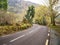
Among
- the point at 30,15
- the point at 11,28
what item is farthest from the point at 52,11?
the point at 11,28

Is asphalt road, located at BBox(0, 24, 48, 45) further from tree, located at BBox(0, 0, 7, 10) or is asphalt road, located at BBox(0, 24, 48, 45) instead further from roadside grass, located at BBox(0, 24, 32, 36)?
tree, located at BBox(0, 0, 7, 10)

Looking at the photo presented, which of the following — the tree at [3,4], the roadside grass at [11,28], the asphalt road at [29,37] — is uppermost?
the tree at [3,4]

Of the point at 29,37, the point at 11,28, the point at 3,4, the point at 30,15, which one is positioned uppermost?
the point at 3,4

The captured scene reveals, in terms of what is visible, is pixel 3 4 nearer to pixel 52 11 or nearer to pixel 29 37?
pixel 29 37

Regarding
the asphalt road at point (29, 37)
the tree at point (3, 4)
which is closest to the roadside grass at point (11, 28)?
the asphalt road at point (29, 37)

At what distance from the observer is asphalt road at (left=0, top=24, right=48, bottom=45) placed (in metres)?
2.62

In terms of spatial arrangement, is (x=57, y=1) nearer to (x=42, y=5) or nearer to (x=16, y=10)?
(x=42, y=5)

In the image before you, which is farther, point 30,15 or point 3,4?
point 30,15

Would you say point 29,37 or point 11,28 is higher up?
point 11,28

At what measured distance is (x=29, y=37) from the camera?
109 inches

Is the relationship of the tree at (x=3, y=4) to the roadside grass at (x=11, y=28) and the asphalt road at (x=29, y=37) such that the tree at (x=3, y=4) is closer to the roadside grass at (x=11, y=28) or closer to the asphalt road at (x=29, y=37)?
the roadside grass at (x=11, y=28)

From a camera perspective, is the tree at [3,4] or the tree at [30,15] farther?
the tree at [30,15]

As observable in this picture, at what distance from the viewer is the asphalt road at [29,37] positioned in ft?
8.61

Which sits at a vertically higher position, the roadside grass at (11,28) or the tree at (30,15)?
the tree at (30,15)
